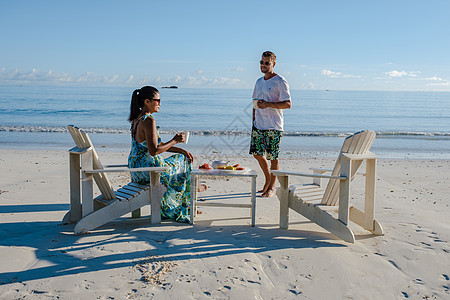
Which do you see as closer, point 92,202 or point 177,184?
point 92,202

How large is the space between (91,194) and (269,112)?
2.58 metres

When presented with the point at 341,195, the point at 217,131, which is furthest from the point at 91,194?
the point at 217,131

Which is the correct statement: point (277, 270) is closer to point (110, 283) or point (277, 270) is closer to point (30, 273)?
point (110, 283)

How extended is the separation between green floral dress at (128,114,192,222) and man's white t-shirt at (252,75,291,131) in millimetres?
1531

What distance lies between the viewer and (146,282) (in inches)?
118

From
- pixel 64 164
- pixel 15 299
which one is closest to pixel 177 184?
pixel 15 299

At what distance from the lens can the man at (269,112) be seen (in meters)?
5.41

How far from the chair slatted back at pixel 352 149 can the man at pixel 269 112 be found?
4.88 ft

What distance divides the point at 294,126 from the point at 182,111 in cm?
1012

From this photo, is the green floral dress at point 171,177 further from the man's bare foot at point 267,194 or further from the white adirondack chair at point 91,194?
the man's bare foot at point 267,194

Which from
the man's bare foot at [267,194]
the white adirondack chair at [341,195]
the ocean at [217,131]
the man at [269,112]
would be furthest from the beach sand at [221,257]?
the ocean at [217,131]

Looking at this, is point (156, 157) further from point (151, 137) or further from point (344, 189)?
point (344, 189)

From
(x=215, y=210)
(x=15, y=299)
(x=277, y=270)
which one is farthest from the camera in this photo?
(x=215, y=210)

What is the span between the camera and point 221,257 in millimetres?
3479
